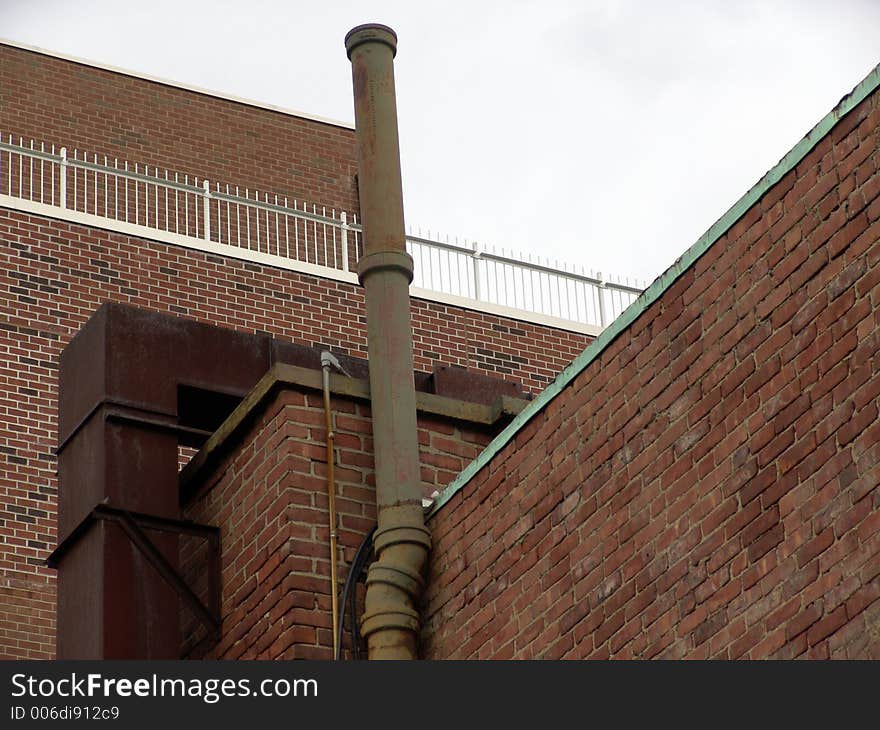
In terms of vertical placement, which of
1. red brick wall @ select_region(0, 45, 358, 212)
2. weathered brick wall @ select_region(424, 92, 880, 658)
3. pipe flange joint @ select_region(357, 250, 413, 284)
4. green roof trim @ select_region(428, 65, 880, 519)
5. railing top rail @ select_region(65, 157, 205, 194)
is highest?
red brick wall @ select_region(0, 45, 358, 212)

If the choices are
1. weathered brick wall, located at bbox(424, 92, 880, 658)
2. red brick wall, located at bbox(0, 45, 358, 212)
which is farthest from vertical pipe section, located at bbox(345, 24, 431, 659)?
red brick wall, located at bbox(0, 45, 358, 212)

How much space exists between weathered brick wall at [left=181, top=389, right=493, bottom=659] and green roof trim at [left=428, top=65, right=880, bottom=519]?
559 millimetres

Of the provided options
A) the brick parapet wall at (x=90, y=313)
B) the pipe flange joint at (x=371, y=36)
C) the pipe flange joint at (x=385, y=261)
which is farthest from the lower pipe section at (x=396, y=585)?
the brick parapet wall at (x=90, y=313)

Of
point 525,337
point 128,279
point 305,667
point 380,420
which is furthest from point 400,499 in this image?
point 525,337

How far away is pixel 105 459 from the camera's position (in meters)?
11.3

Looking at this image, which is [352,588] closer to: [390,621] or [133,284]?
[390,621]

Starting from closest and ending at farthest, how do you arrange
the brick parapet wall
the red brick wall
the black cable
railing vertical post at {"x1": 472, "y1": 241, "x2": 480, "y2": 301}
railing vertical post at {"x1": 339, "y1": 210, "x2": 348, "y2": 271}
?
the black cable → the brick parapet wall → railing vertical post at {"x1": 339, "y1": 210, "x2": 348, "y2": 271} → railing vertical post at {"x1": 472, "y1": 241, "x2": 480, "y2": 301} → the red brick wall

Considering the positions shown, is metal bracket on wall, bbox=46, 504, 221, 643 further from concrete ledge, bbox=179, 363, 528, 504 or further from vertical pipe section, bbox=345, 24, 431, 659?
vertical pipe section, bbox=345, 24, 431, 659

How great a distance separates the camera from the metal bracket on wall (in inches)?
429

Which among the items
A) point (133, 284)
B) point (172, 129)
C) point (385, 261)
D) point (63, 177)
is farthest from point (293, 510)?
point (172, 129)

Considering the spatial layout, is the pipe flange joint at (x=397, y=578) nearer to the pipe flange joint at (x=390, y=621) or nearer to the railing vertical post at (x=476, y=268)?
the pipe flange joint at (x=390, y=621)

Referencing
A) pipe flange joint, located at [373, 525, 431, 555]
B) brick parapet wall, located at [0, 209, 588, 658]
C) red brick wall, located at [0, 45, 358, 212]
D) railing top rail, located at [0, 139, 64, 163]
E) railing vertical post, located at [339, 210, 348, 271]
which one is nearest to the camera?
pipe flange joint, located at [373, 525, 431, 555]

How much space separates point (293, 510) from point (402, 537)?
2.03 ft

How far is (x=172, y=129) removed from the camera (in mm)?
24094
